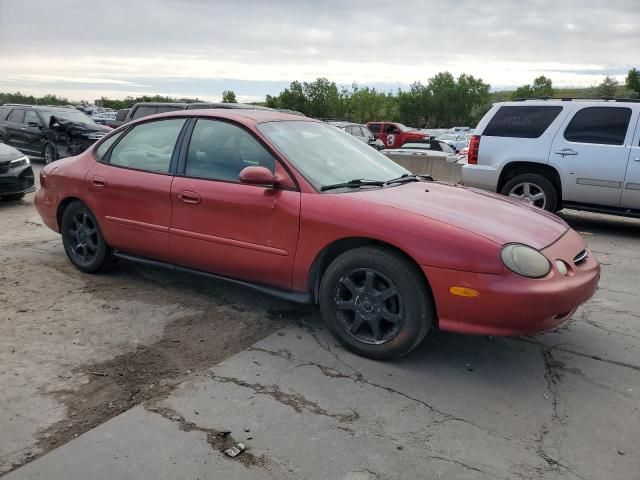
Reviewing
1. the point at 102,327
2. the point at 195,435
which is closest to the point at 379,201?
the point at 195,435

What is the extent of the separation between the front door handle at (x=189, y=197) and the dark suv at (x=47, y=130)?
11280 mm

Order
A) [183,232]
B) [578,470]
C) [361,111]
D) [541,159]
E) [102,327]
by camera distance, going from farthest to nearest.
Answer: [361,111] < [541,159] < [183,232] < [102,327] < [578,470]

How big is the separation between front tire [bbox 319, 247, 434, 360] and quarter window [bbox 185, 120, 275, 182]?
1001mm

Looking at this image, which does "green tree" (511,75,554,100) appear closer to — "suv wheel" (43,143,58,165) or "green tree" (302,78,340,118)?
"green tree" (302,78,340,118)

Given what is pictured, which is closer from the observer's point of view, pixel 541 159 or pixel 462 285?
pixel 462 285

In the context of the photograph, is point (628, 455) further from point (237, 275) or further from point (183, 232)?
point (183, 232)

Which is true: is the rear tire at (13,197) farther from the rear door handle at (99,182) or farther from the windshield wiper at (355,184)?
the windshield wiper at (355,184)

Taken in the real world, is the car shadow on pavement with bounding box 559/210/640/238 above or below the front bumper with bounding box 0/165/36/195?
above

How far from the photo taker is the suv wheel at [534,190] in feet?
26.5

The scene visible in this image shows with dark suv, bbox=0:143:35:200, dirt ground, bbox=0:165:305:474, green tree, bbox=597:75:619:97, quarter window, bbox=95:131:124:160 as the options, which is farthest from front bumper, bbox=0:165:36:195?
green tree, bbox=597:75:619:97

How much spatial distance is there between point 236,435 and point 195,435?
20 cm

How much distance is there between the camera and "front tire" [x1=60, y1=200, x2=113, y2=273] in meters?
5.08

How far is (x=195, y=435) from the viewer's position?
9.09 ft

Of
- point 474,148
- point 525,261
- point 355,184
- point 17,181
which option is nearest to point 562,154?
point 474,148
